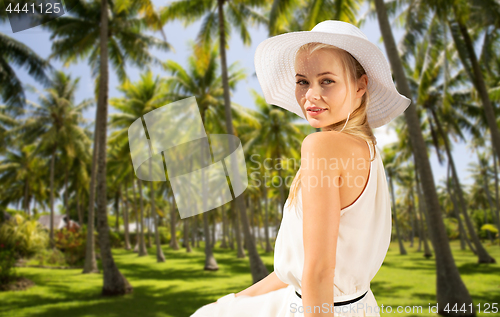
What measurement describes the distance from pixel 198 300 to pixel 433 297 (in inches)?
287

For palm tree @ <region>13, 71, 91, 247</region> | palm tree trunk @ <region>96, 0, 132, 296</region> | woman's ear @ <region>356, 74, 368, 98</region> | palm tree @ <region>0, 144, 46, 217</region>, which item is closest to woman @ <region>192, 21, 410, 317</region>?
woman's ear @ <region>356, 74, 368, 98</region>

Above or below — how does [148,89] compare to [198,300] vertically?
above

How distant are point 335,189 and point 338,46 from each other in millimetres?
418

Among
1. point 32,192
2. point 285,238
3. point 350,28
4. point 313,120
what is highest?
point 32,192

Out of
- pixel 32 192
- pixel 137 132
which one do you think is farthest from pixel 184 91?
pixel 32 192

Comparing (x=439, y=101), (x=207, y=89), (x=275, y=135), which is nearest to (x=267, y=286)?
(x=207, y=89)

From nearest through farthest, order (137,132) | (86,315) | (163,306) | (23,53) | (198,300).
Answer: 1. (137,132)
2. (86,315)
3. (163,306)
4. (198,300)
5. (23,53)

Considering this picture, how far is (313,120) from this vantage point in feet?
3.15

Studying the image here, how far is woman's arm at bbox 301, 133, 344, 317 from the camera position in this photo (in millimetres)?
793

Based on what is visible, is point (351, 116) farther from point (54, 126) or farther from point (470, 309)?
point (54, 126)

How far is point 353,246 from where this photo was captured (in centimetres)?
91

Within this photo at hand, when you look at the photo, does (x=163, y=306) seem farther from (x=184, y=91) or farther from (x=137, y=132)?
(x=184, y=91)

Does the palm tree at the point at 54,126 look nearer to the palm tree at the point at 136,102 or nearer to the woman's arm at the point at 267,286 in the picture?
the palm tree at the point at 136,102

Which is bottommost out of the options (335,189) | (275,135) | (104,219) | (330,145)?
(104,219)
